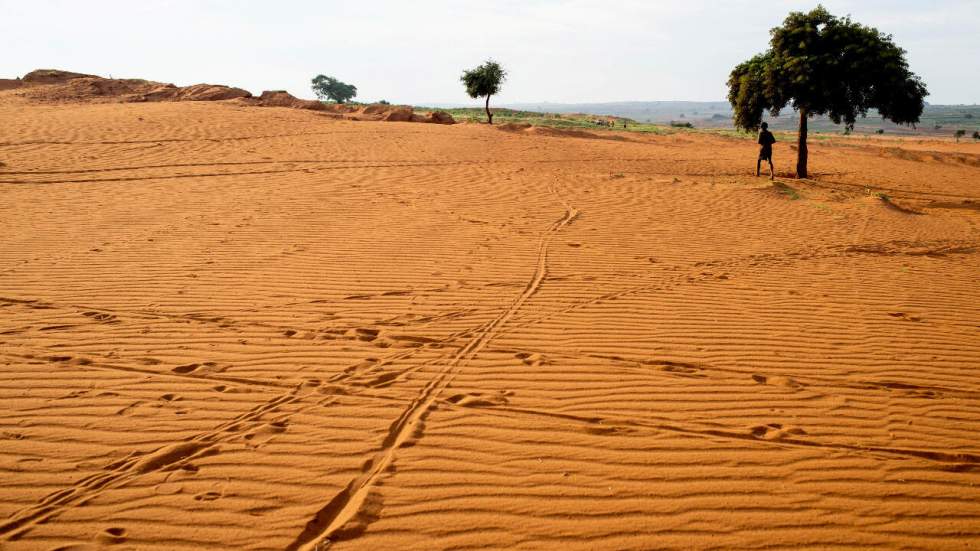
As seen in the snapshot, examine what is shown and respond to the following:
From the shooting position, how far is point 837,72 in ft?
50.7

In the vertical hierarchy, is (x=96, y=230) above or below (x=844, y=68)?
below

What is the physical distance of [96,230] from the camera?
29.2ft

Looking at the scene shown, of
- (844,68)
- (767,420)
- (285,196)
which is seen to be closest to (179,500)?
(767,420)

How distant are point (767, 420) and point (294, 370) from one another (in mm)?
3244

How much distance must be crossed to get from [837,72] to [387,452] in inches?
622

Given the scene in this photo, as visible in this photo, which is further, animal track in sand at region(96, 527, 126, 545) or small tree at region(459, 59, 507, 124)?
small tree at region(459, 59, 507, 124)

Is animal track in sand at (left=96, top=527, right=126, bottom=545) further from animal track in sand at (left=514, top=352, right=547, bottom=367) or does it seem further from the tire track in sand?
animal track in sand at (left=514, top=352, right=547, bottom=367)

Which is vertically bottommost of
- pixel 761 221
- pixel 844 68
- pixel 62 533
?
pixel 62 533

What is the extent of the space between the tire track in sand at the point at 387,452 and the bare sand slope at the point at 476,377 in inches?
0.8

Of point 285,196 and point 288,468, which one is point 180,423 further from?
point 285,196

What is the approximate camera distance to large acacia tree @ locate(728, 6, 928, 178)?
601 inches

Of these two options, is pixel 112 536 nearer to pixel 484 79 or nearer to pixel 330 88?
pixel 484 79

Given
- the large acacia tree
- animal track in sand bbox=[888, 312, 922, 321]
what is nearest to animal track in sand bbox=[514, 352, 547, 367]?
animal track in sand bbox=[888, 312, 922, 321]

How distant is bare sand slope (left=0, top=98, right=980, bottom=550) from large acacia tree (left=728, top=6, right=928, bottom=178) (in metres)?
5.76
